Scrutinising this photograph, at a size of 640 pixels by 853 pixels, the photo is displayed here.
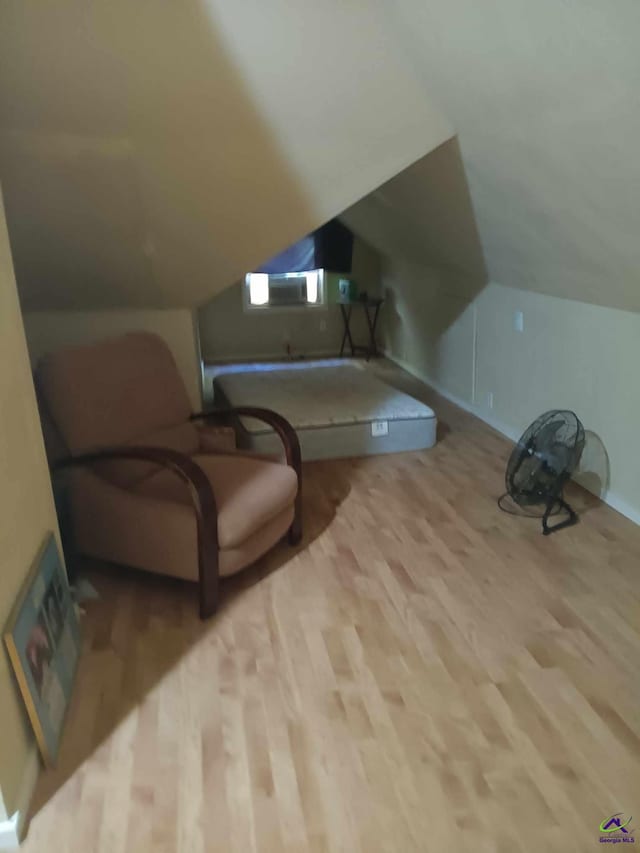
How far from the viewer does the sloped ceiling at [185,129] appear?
7.39 ft

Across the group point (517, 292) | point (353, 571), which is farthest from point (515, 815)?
point (517, 292)

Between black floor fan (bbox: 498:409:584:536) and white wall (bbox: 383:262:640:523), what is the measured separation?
0.93 ft

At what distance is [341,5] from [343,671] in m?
2.36

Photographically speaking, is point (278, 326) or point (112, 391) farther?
point (278, 326)

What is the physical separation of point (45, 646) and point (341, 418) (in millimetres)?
2473

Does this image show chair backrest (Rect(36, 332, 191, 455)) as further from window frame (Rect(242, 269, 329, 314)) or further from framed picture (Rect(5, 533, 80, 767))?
window frame (Rect(242, 269, 329, 314))

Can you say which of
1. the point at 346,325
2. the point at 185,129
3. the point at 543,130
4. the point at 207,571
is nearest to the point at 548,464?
the point at 543,130

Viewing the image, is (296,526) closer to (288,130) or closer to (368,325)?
(288,130)

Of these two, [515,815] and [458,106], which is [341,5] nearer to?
[458,106]

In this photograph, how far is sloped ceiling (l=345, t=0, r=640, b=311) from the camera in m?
1.96

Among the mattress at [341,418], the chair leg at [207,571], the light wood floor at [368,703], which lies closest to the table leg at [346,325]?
the mattress at [341,418]

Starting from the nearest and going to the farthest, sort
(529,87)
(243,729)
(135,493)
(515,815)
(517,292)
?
(515,815), (243,729), (529,87), (135,493), (517,292)

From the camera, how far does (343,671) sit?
7.30 ft

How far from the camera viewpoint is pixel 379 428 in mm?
4137
